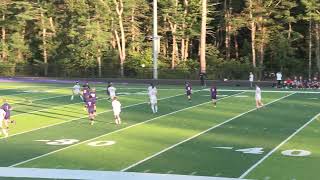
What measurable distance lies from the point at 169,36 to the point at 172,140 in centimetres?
4711

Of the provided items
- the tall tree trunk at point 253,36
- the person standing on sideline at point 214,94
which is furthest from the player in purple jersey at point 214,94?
the tall tree trunk at point 253,36

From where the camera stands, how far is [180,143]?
2041 centimetres

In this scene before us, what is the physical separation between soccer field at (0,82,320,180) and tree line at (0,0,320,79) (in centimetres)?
2410

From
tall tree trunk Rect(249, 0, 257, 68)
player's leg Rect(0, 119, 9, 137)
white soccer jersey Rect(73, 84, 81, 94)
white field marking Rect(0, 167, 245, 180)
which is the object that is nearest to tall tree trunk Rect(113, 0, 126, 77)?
tall tree trunk Rect(249, 0, 257, 68)

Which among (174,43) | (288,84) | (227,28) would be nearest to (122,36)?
(174,43)

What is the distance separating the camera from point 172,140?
21062mm

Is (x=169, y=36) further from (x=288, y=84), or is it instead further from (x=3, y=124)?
(x=3, y=124)

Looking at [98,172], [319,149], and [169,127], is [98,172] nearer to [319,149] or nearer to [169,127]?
[319,149]

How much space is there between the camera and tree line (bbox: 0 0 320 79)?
58.1 m

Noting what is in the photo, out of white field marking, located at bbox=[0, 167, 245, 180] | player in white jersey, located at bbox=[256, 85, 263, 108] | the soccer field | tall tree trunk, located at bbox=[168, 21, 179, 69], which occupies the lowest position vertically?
white field marking, located at bbox=[0, 167, 245, 180]

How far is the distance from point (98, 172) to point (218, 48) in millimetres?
52508

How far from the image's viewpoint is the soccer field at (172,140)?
640 inches

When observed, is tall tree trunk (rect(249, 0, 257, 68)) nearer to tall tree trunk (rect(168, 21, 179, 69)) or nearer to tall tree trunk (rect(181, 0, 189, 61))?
tall tree trunk (rect(181, 0, 189, 61))

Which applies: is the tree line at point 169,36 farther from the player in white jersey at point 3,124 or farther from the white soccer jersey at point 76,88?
the player in white jersey at point 3,124
